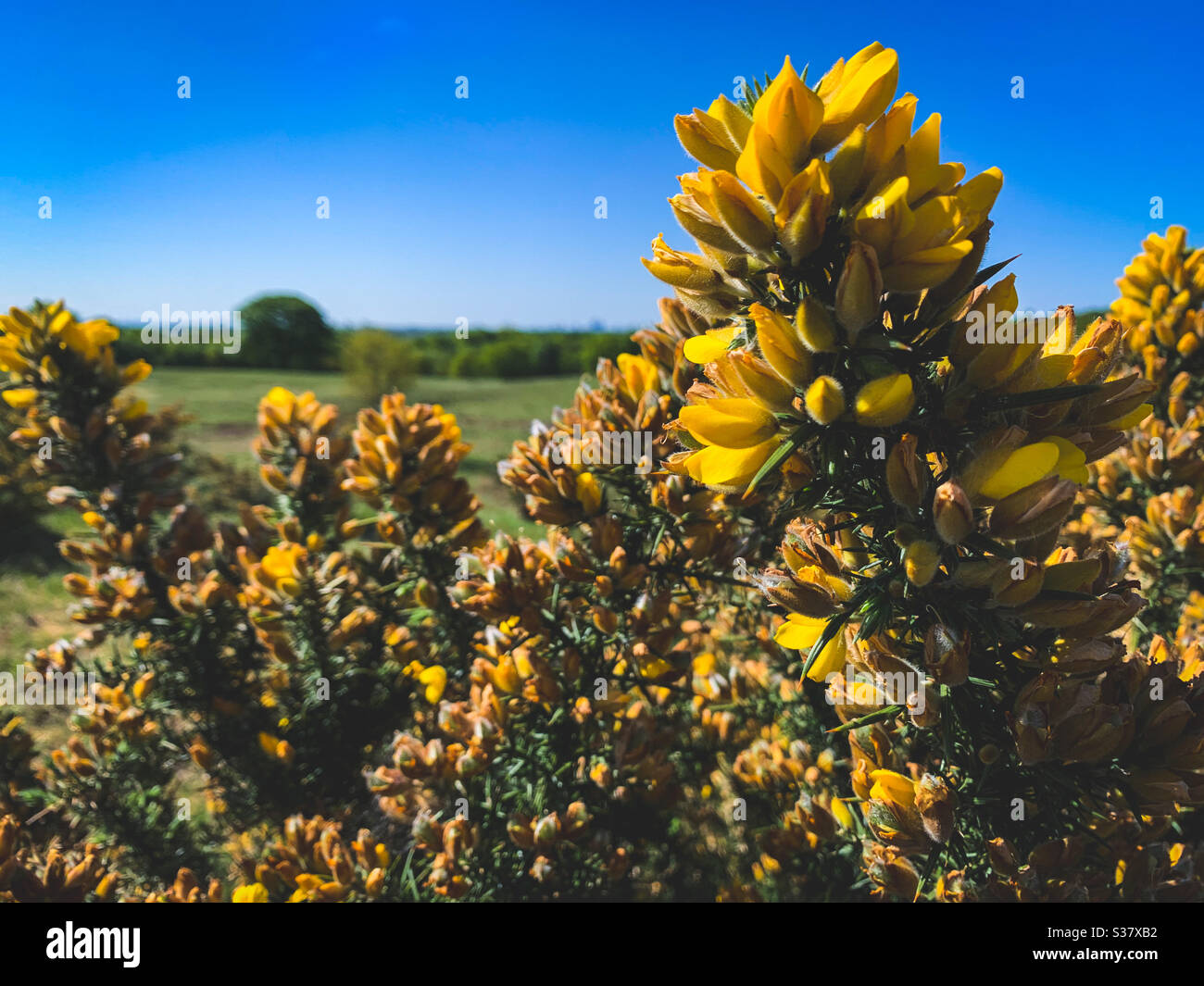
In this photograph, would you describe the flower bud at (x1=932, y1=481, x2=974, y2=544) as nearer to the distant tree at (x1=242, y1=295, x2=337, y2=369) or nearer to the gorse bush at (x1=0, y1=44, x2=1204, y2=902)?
the gorse bush at (x1=0, y1=44, x2=1204, y2=902)

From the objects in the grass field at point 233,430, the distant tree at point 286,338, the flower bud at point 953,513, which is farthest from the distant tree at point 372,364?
the flower bud at point 953,513

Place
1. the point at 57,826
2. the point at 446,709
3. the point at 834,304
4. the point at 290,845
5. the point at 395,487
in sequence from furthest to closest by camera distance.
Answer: the point at 57,826 → the point at 395,487 → the point at 290,845 → the point at 446,709 → the point at 834,304

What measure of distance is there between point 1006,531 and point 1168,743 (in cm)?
53

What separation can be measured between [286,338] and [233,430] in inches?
988

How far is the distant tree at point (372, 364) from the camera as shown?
23.6 metres

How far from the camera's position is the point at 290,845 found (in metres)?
1.85

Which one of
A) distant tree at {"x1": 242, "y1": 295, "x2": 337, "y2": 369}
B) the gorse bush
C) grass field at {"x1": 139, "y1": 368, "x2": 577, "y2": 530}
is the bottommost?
the gorse bush

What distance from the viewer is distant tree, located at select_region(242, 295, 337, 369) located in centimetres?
3778

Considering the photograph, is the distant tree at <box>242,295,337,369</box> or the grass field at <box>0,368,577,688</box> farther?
the distant tree at <box>242,295,337,369</box>

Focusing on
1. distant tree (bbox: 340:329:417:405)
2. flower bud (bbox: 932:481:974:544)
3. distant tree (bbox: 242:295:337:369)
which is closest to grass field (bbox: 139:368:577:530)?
distant tree (bbox: 340:329:417:405)

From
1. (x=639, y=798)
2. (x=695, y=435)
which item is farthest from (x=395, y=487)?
(x=695, y=435)

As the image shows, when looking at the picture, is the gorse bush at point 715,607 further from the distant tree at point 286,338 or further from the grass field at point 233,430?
the distant tree at point 286,338

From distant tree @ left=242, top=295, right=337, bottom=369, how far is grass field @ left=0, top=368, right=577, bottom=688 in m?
1.94
